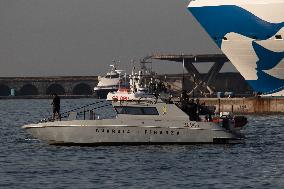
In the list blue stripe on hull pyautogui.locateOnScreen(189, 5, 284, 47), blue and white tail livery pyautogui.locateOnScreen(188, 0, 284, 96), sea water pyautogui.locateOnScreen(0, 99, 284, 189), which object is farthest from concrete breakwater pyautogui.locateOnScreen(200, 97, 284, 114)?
sea water pyautogui.locateOnScreen(0, 99, 284, 189)

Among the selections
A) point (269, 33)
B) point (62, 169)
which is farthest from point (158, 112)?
point (269, 33)

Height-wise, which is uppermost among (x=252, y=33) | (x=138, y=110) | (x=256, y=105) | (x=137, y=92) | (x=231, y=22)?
(x=231, y=22)

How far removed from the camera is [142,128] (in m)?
52.7

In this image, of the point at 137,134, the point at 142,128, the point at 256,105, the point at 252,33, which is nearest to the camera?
the point at 142,128

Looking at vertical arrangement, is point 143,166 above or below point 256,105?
below

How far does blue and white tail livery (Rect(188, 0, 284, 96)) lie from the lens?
108250 mm

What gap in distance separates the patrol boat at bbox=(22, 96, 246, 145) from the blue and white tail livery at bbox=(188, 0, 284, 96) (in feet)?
184

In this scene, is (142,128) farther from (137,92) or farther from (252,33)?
(252,33)

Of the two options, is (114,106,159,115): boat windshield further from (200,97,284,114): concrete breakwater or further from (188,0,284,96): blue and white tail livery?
(188,0,284,96): blue and white tail livery

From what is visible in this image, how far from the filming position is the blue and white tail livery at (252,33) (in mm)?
108250

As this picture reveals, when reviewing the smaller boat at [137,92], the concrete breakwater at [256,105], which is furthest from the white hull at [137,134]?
the concrete breakwater at [256,105]

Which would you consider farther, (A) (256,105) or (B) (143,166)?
(A) (256,105)

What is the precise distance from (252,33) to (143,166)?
219 ft

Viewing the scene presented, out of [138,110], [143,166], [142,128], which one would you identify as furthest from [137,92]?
[143,166]
